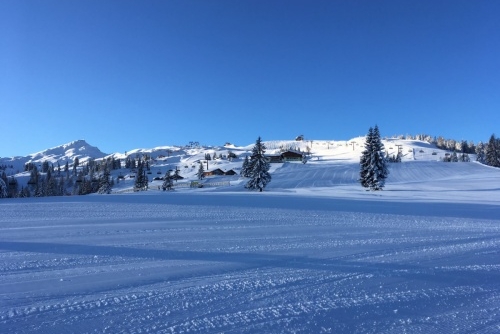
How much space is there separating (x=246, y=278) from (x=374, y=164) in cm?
3524

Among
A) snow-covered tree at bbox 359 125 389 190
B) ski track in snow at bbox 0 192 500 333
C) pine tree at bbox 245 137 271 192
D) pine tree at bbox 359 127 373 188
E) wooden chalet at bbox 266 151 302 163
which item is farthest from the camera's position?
wooden chalet at bbox 266 151 302 163

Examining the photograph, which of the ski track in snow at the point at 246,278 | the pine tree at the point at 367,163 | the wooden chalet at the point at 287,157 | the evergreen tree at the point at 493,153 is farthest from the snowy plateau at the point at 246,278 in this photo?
the evergreen tree at the point at 493,153

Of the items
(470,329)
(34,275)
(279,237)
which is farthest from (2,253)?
(470,329)

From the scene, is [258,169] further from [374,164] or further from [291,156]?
[291,156]

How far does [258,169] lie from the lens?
129 ft

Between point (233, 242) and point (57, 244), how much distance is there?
3.90 meters

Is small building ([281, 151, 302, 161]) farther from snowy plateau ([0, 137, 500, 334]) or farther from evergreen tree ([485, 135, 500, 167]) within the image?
snowy plateau ([0, 137, 500, 334])

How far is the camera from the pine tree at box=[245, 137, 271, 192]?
38.8 meters

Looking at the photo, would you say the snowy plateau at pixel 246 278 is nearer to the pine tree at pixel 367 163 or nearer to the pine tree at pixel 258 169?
the pine tree at pixel 367 163

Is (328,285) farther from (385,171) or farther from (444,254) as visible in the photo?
(385,171)

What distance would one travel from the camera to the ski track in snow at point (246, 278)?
3.53 metres

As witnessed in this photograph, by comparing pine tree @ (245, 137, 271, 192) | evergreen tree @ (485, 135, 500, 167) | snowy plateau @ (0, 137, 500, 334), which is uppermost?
evergreen tree @ (485, 135, 500, 167)

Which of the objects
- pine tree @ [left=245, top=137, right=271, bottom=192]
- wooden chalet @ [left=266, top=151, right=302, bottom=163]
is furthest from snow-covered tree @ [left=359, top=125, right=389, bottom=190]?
wooden chalet @ [left=266, top=151, right=302, bottom=163]

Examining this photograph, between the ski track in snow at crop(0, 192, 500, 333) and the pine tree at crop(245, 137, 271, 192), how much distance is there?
29.8m
